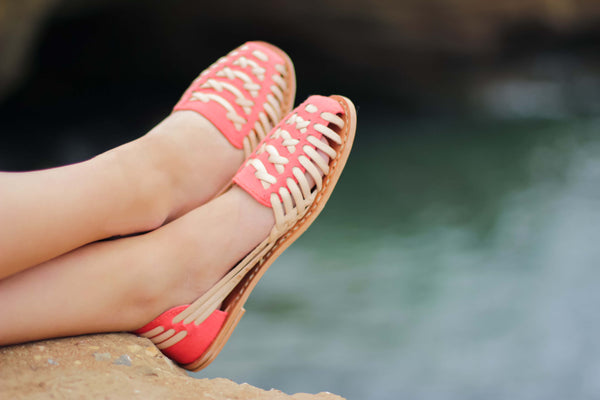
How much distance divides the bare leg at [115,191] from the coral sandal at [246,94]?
3 centimetres

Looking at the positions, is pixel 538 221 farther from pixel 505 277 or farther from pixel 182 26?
pixel 182 26

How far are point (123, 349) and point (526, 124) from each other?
196 cm

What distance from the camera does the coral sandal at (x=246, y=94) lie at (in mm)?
929

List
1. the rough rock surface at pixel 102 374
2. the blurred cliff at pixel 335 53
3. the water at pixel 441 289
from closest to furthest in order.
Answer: the rough rock surface at pixel 102 374
the water at pixel 441 289
the blurred cliff at pixel 335 53

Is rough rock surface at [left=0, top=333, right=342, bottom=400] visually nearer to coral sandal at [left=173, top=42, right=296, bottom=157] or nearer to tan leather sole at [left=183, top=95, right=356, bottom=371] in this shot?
tan leather sole at [left=183, top=95, right=356, bottom=371]

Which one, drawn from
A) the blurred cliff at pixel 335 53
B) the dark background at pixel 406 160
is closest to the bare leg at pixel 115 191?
the dark background at pixel 406 160

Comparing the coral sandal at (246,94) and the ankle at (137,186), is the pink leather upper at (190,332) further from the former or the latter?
the coral sandal at (246,94)

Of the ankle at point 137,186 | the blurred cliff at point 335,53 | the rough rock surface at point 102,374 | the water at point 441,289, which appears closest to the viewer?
the rough rock surface at point 102,374

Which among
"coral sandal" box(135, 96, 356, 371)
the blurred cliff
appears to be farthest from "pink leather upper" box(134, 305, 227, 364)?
the blurred cliff

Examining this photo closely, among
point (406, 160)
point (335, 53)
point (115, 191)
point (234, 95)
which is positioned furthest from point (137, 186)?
point (335, 53)

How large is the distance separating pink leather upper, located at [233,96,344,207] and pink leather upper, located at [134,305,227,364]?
176 millimetres

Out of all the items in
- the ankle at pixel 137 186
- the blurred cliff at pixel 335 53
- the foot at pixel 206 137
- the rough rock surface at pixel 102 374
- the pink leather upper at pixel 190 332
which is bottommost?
the rough rock surface at pixel 102 374

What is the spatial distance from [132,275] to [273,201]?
8.7 inches

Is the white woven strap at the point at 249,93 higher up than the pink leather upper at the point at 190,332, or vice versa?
the white woven strap at the point at 249,93
